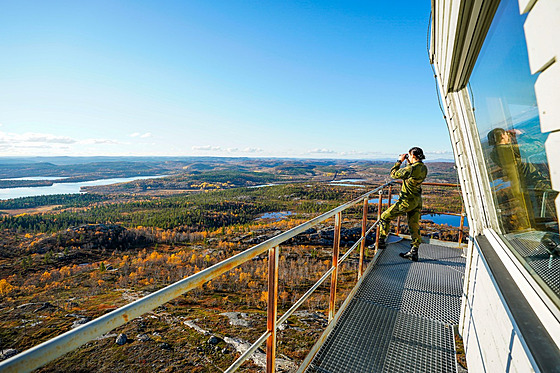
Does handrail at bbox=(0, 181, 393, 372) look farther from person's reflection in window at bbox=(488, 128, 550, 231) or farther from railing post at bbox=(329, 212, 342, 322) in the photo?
person's reflection in window at bbox=(488, 128, 550, 231)

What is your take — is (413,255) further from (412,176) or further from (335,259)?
(335,259)

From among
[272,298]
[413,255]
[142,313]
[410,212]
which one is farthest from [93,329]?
[413,255]

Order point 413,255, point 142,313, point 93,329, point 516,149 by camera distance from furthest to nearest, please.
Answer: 1. point 413,255
2. point 516,149
3. point 142,313
4. point 93,329

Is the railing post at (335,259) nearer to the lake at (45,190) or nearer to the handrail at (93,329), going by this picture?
the handrail at (93,329)

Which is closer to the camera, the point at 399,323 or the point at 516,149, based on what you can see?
the point at 516,149

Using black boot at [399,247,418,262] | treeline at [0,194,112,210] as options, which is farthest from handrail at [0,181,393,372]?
treeline at [0,194,112,210]

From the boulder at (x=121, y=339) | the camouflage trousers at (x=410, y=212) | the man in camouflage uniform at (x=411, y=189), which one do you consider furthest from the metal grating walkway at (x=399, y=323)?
the boulder at (x=121, y=339)

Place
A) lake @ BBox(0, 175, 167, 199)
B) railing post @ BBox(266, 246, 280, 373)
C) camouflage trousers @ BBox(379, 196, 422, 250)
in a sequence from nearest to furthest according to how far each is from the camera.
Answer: railing post @ BBox(266, 246, 280, 373)
camouflage trousers @ BBox(379, 196, 422, 250)
lake @ BBox(0, 175, 167, 199)
